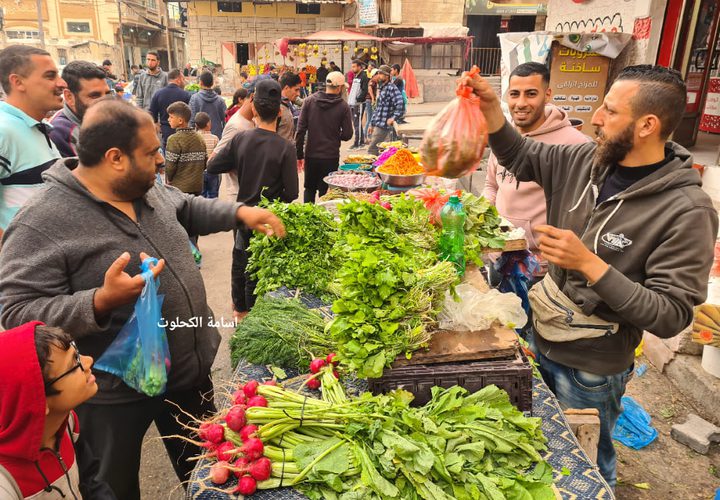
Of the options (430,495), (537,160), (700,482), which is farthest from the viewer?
(700,482)

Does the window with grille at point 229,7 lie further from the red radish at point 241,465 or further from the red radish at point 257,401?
the red radish at point 241,465

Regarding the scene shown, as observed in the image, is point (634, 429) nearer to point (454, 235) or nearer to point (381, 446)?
point (454, 235)

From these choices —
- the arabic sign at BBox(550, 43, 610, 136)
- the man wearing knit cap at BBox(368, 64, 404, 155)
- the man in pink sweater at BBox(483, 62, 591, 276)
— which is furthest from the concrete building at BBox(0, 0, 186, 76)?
the man in pink sweater at BBox(483, 62, 591, 276)

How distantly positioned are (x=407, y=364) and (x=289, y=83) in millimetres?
6775

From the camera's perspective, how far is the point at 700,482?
11.6ft

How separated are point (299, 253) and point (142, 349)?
162 cm

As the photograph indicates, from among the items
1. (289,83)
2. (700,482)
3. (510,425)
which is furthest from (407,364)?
(289,83)

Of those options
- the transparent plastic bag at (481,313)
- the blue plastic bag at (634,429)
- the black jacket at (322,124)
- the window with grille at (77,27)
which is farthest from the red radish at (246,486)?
the window with grille at (77,27)

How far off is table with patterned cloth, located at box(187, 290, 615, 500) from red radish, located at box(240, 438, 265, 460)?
0.45ft

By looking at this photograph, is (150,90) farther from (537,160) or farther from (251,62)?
(251,62)

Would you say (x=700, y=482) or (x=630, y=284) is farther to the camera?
(x=700, y=482)

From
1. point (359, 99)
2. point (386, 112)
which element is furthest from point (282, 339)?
point (359, 99)

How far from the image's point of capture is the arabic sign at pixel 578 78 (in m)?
7.82

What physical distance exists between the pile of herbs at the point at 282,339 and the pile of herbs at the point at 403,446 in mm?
495
